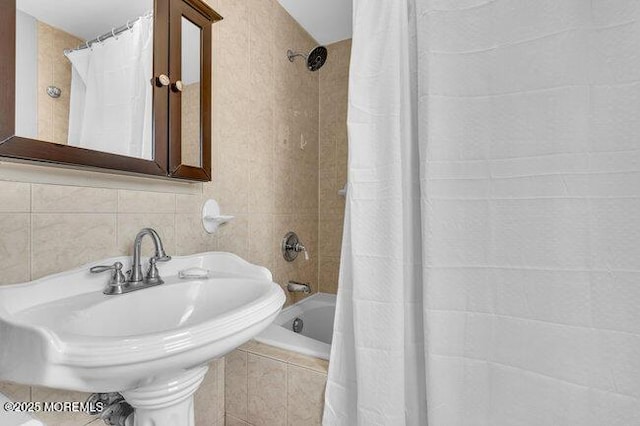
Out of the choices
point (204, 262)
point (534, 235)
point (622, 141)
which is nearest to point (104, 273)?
point (204, 262)

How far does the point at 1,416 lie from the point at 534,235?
1.07 meters

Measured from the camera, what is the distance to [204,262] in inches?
39.6

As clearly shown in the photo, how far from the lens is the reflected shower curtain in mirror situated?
0.74m

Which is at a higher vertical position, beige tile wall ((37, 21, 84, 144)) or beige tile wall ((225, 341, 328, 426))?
beige tile wall ((37, 21, 84, 144))

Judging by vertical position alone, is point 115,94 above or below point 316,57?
below

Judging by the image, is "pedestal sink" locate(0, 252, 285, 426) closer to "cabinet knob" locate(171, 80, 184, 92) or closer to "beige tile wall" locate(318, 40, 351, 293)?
"cabinet knob" locate(171, 80, 184, 92)

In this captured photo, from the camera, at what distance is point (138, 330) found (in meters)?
0.71

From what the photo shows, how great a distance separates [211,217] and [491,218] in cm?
94

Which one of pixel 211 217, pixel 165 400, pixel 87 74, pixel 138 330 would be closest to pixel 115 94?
pixel 87 74

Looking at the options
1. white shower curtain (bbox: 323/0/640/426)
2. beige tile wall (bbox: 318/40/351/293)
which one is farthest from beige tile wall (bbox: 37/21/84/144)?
beige tile wall (bbox: 318/40/351/293)

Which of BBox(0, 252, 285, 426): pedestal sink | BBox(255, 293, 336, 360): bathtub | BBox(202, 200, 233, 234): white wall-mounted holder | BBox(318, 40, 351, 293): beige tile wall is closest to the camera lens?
BBox(0, 252, 285, 426): pedestal sink

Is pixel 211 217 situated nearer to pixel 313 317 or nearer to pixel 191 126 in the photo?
pixel 191 126

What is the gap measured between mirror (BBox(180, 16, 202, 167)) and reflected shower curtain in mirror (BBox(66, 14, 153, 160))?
120 mm

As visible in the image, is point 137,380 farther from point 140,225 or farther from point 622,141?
point 622,141
